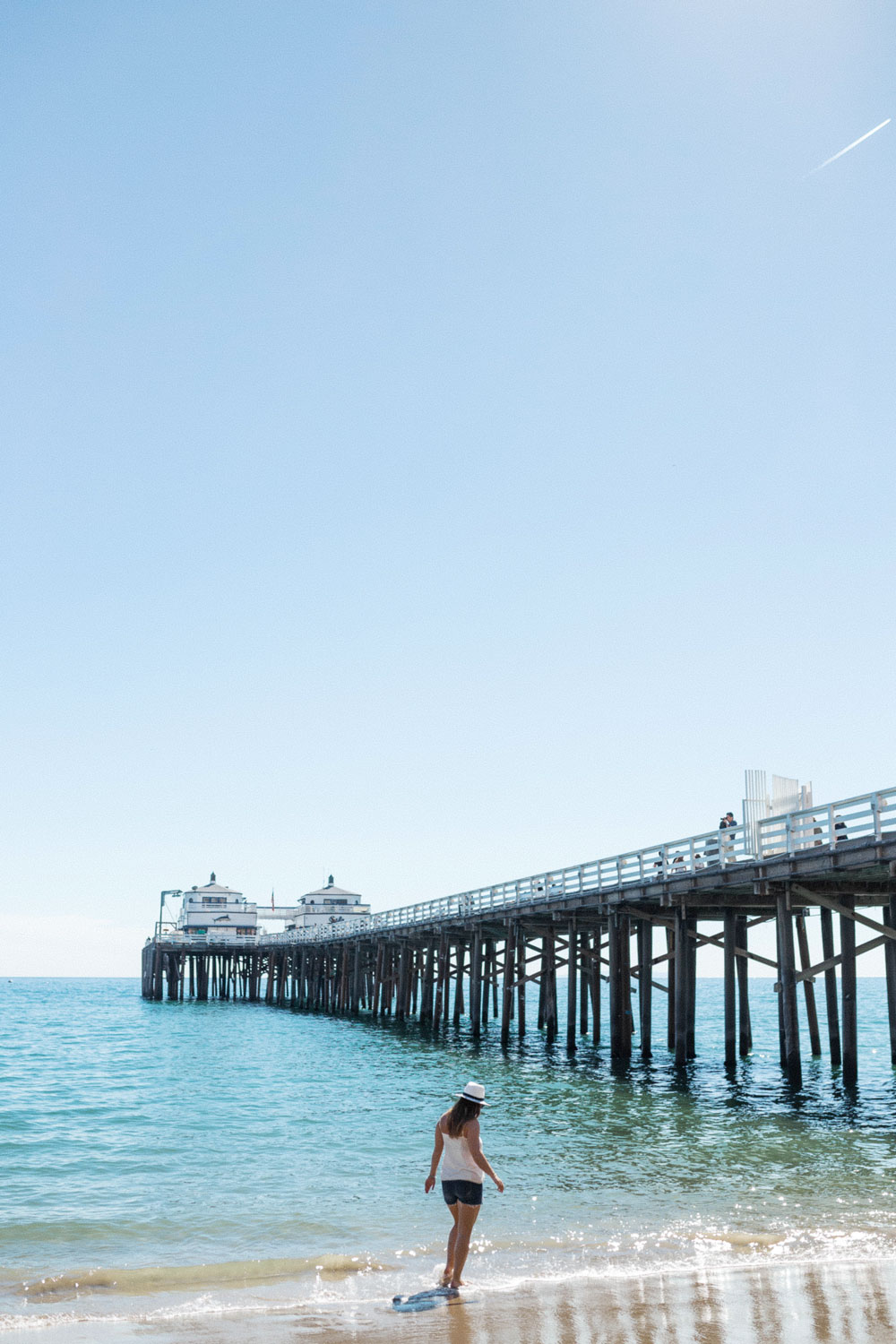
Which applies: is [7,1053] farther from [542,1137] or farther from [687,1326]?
[687,1326]

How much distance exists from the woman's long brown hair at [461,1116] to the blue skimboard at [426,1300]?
121 cm

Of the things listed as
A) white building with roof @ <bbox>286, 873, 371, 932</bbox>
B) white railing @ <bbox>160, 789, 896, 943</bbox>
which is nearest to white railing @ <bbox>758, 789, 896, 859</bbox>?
white railing @ <bbox>160, 789, 896, 943</bbox>

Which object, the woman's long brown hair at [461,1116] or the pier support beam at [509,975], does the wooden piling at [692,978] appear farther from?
the woman's long brown hair at [461,1116]

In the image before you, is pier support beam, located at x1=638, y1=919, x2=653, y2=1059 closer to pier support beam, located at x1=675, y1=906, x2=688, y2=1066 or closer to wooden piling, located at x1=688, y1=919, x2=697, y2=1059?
wooden piling, located at x1=688, y1=919, x2=697, y2=1059

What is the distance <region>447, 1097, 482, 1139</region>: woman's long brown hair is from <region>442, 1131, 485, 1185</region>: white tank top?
0.06 metres

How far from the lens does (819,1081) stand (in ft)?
75.9

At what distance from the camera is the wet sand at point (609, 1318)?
695 cm

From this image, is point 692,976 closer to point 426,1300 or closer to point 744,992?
point 744,992

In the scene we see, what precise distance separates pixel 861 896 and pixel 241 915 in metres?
59.0

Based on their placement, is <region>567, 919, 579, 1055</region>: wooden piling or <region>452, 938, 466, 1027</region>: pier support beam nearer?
<region>567, 919, 579, 1055</region>: wooden piling

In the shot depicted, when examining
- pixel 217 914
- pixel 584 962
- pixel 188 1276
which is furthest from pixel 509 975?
pixel 217 914

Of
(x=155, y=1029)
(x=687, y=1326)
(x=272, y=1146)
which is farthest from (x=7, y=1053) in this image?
(x=687, y=1326)

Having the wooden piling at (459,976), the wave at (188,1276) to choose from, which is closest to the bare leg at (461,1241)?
the wave at (188,1276)

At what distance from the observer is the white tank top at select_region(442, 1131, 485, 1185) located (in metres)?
7.87
